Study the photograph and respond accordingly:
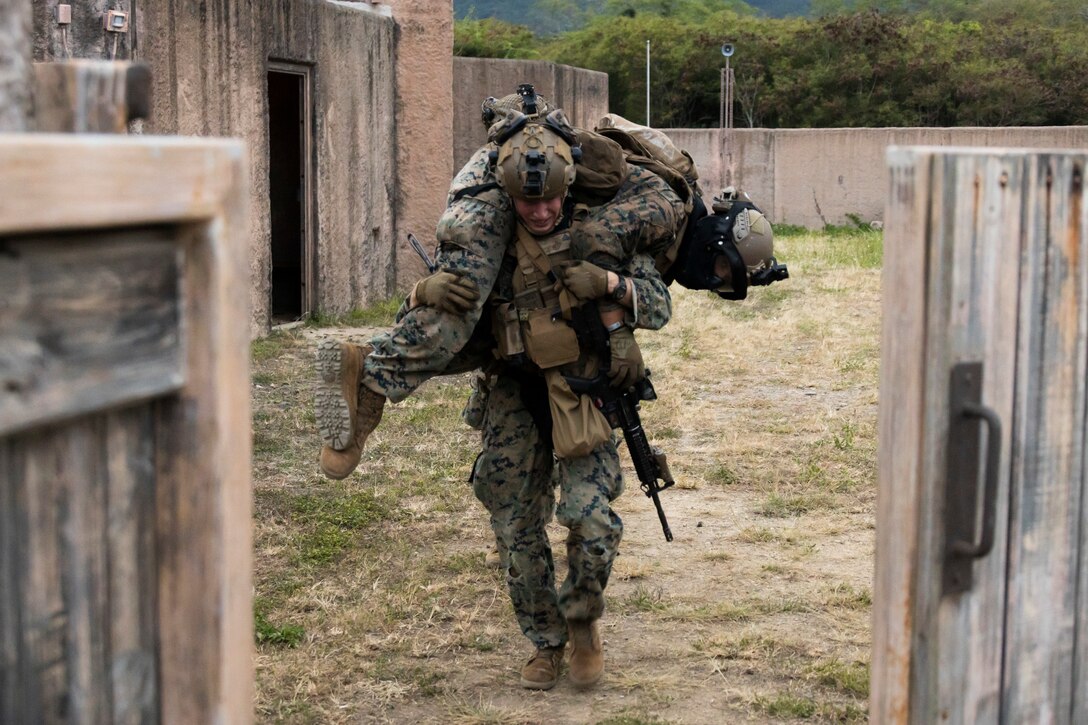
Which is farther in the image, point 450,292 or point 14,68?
point 450,292

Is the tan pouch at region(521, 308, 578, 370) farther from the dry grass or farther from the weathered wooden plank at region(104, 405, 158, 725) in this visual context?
the weathered wooden plank at region(104, 405, 158, 725)

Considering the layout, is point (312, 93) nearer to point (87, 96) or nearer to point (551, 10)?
point (87, 96)

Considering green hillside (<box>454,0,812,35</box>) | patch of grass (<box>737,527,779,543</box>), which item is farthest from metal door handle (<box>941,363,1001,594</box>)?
green hillside (<box>454,0,812,35</box>)

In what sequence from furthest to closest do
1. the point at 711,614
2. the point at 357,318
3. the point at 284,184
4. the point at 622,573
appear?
1. the point at 284,184
2. the point at 357,318
3. the point at 622,573
4. the point at 711,614

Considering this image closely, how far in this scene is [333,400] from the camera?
441 cm

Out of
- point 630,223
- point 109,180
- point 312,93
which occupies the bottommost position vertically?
point 630,223

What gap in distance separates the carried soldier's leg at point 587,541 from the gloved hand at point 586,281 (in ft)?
1.66

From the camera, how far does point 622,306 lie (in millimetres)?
4480

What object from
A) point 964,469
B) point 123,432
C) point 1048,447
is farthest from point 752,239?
point 123,432

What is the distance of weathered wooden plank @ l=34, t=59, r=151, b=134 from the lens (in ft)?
6.21

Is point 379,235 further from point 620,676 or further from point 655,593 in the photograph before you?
point 620,676

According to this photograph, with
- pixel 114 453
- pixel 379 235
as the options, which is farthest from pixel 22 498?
pixel 379 235

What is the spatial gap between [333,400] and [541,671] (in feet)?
3.85

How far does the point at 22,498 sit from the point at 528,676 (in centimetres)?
333
